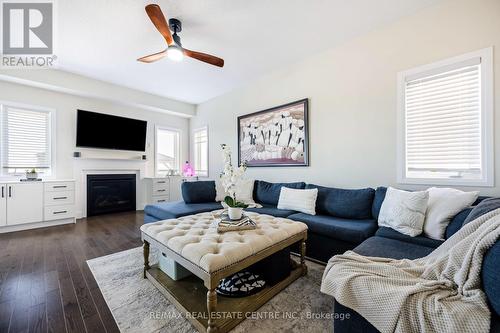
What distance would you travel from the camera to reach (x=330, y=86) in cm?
309

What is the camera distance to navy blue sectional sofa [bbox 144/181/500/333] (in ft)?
3.26

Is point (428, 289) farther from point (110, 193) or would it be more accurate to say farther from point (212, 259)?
point (110, 193)

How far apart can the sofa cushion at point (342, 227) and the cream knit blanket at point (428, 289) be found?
89 centimetres

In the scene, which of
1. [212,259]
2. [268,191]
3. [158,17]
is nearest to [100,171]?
[268,191]

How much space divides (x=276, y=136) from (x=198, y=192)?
1.68 m

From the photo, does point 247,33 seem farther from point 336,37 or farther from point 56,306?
point 56,306

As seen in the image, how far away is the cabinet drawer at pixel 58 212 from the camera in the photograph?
11.9 ft

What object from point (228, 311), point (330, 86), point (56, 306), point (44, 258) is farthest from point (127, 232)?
point (330, 86)

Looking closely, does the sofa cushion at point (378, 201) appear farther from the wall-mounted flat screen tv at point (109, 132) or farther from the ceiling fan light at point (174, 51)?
the wall-mounted flat screen tv at point (109, 132)

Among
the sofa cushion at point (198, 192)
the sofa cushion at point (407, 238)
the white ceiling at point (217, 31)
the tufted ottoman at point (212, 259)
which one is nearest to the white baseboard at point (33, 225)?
the sofa cushion at point (198, 192)

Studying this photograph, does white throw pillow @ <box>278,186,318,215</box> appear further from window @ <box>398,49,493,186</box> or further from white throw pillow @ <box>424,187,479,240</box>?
white throw pillow @ <box>424,187,479,240</box>

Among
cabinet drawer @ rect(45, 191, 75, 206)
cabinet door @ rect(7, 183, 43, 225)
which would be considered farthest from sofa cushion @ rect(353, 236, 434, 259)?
cabinet door @ rect(7, 183, 43, 225)

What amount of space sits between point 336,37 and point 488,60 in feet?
5.09

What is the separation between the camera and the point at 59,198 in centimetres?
375
